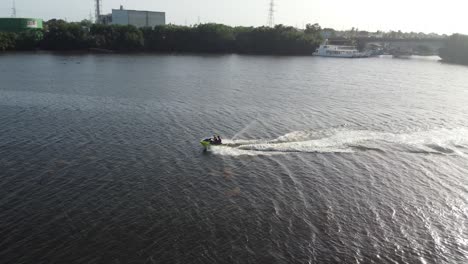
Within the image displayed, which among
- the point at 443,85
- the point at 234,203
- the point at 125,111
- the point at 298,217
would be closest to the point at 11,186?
the point at 234,203

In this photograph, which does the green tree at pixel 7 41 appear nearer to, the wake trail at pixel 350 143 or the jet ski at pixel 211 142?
the jet ski at pixel 211 142

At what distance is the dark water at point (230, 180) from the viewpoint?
32406mm

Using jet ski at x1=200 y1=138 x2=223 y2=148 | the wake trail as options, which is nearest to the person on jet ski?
jet ski at x1=200 y1=138 x2=223 y2=148

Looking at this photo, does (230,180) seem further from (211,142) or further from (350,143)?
(350,143)

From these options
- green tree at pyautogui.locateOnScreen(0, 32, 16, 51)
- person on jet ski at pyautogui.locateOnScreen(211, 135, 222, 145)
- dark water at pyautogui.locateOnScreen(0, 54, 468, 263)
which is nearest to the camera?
dark water at pyautogui.locateOnScreen(0, 54, 468, 263)

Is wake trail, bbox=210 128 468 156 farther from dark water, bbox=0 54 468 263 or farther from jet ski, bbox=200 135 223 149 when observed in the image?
jet ski, bbox=200 135 223 149

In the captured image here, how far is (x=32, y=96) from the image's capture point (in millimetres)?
86000

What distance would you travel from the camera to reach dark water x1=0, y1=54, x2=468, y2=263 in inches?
1276

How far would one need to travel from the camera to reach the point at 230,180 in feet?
147

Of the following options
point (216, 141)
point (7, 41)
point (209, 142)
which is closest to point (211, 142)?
point (209, 142)

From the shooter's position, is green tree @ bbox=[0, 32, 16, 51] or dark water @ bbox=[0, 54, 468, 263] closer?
dark water @ bbox=[0, 54, 468, 263]

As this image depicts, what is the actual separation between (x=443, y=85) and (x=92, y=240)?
382ft

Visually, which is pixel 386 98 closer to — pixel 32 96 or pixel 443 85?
pixel 443 85

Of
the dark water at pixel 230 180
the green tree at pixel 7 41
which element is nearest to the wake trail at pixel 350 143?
the dark water at pixel 230 180
